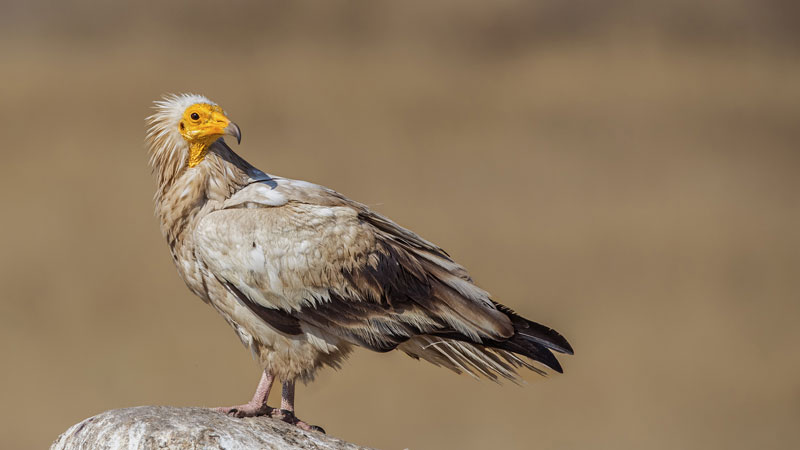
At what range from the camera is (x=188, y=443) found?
4.10 m

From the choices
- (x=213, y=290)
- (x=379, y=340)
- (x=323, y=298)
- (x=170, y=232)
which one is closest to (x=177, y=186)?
(x=170, y=232)

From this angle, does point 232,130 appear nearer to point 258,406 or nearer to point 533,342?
point 258,406

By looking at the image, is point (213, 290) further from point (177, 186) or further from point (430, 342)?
point (430, 342)

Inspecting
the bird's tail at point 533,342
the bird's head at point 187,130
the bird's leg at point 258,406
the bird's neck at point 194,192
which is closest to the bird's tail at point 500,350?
the bird's tail at point 533,342

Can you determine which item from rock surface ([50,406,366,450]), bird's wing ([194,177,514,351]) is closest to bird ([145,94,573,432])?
bird's wing ([194,177,514,351])

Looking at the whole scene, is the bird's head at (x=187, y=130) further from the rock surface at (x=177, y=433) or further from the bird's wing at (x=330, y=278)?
the rock surface at (x=177, y=433)

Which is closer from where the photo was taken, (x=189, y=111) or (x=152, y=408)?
(x=152, y=408)

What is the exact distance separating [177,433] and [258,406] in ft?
2.20

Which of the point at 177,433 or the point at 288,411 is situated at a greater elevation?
the point at 288,411

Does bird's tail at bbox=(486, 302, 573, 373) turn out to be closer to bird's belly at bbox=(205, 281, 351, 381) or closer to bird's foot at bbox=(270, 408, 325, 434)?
bird's belly at bbox=(205, 281, 351, 381)

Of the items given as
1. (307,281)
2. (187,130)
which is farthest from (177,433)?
(187,130)

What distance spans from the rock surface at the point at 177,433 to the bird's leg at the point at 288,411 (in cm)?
18

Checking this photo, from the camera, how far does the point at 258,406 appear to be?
475cm

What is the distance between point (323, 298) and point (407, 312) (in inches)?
17.7
